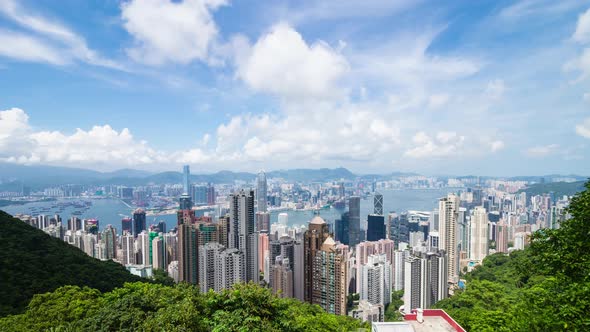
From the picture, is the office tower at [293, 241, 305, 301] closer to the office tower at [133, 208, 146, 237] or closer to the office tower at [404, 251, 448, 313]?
the office tower at [404, 251, 448, 313]

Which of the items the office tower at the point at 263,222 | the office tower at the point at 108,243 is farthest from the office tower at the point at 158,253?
the office tower at the point at 263,222

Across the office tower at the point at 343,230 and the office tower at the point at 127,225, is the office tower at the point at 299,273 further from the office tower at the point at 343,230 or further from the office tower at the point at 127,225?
the office tower at the point at 127,225

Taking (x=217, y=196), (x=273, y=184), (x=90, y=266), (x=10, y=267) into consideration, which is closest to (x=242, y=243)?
(x=90, y=266)

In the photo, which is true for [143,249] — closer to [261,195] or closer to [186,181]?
[261,195]

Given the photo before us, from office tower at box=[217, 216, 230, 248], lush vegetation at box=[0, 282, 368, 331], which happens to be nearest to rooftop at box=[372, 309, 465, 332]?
lush vegetation at box=[0, 282, 368, 331]

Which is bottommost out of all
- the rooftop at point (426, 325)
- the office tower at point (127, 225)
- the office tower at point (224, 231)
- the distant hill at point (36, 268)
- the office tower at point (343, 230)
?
the office tower at point (343, 230)

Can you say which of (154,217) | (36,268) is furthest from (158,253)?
(154,217)
